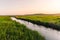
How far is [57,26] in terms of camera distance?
2752 mm

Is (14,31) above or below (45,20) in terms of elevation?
below

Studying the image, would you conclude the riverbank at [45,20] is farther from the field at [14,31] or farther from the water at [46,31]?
the field at [14,31]

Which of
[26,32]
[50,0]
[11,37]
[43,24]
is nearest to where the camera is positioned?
[11,37]

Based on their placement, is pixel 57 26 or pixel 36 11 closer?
pixel 57 26

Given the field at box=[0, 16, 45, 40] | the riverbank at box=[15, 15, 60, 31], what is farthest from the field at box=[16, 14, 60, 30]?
the field at box=[0, 16, 45, 40]

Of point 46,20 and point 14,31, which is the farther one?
point 46,20

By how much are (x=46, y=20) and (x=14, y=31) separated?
57 centimetres

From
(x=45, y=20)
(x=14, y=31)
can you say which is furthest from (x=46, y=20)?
(x=14, y=31)

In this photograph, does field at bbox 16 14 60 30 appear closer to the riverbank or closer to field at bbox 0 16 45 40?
the riverbank

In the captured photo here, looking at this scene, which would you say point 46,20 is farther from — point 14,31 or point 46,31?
point 14,31

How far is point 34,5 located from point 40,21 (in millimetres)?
308

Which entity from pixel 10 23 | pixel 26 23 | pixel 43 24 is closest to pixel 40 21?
pixel 43 24

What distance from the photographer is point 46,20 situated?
9.31 ft

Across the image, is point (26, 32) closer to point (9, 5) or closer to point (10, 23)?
point (10, 23)
